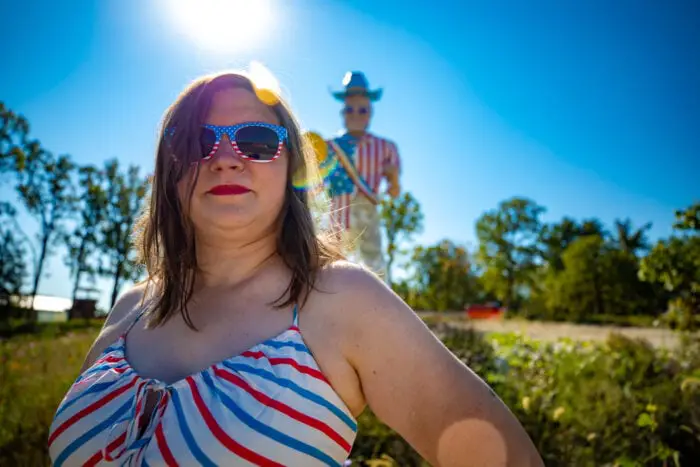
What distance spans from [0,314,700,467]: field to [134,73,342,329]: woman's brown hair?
1.34m

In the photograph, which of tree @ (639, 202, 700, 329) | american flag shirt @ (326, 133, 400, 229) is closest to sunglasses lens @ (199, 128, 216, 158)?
american flag shirt @ (326, 133, 400, 229)

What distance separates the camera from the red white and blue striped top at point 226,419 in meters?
1.05

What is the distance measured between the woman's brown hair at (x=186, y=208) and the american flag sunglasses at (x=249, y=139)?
0.04 m

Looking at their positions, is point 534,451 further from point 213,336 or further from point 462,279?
point 462,279

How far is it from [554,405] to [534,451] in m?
2.14

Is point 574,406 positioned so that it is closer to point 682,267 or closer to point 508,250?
point 682,267

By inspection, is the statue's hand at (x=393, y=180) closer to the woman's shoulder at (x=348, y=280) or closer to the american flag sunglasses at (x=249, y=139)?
the american flag sunglasses at (x=249, y=139)

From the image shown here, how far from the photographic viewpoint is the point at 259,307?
136 centimetres

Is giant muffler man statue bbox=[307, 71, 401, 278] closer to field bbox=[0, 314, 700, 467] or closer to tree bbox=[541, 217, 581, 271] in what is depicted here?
field bbox=[0, 314, 700, 467]

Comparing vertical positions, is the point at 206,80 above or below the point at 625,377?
above

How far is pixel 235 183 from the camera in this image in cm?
148

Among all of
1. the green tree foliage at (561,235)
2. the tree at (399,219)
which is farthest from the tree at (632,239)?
the tree at (399,219)

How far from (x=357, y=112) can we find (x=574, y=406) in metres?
4.05

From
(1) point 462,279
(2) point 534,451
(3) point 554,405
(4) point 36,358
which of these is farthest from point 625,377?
(1) point 462,279
